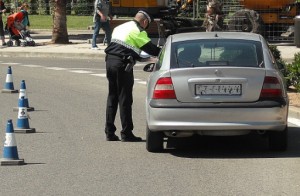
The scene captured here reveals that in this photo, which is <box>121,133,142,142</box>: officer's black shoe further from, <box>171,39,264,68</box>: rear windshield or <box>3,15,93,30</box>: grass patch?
<box>3,15,93,30</box>: grass patch

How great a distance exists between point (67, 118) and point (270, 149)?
176 inches

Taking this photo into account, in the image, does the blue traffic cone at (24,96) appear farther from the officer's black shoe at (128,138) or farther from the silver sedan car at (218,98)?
the silver sedan car at (218,98)

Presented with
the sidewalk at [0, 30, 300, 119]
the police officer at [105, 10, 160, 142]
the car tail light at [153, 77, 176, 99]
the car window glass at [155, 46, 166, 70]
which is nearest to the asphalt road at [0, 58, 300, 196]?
the police officer at [105, 10, 160, 142]

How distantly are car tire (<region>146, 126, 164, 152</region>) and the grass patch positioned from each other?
103 feet

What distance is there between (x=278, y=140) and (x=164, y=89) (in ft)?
5.09

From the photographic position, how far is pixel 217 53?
1155 cm

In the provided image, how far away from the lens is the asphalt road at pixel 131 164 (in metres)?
9.41

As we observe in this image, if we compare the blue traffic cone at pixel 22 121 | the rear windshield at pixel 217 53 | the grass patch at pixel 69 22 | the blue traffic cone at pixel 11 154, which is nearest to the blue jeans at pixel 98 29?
the grass patch at pixel 69 22

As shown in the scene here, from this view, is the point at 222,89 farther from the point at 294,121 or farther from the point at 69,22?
the point at 69,22

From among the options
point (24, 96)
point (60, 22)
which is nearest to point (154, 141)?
point (24, 96)

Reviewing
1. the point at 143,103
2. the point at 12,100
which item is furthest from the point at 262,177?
the point at 12,100

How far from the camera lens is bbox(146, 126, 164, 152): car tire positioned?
37.6 feet

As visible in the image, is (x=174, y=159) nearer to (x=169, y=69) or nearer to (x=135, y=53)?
(x=169, y=69)

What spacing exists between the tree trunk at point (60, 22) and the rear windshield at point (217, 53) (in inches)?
787
